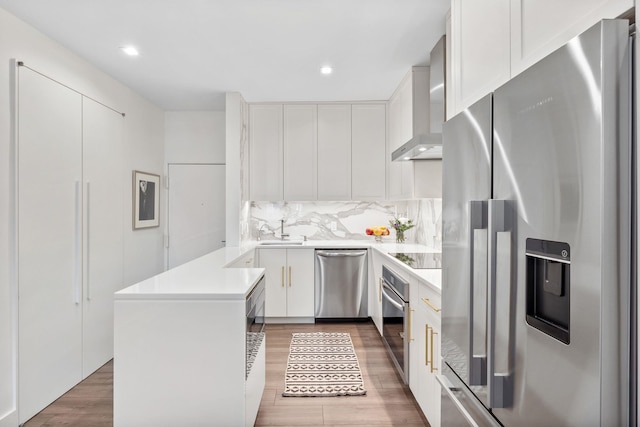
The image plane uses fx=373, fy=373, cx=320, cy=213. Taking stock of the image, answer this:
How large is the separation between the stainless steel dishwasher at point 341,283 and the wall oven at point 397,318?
2.82ft

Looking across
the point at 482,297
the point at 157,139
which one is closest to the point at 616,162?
the point at 482,297

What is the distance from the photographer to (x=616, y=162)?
64 centimetres

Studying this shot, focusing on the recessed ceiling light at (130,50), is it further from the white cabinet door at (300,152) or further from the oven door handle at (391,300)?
the oven door handle at (391,300)

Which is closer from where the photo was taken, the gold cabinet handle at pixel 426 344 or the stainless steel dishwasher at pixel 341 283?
the gold cabinet handle at pixel 426 344

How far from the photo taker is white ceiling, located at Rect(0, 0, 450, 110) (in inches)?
89.8

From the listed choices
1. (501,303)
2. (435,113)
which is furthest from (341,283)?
(501,303)

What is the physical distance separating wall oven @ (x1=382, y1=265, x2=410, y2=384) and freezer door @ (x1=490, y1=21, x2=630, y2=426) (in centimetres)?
149

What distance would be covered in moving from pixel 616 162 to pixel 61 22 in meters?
3.05

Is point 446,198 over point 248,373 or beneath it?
over

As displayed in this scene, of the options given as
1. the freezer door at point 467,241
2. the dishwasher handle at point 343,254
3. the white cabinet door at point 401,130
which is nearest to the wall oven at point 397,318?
the dishwasher handle at point 343,254

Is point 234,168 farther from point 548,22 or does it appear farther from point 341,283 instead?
point 548,22

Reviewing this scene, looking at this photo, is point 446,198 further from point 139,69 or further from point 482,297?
point 139,69

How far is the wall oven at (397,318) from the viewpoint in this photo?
8.16 feet

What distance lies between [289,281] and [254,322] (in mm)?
2153
